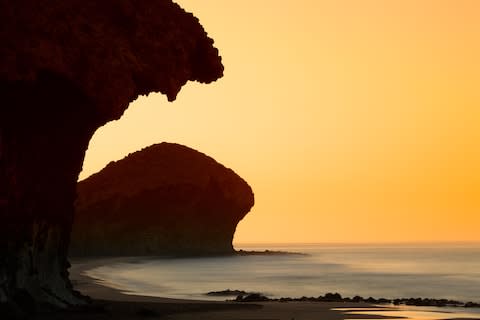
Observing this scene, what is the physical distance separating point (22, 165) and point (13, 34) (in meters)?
3.75

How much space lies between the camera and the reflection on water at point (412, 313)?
2420 centimetres

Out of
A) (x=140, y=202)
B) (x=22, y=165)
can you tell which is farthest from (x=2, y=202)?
(x=140, y=202)

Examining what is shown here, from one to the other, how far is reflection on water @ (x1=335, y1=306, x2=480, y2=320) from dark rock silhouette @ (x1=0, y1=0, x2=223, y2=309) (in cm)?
873

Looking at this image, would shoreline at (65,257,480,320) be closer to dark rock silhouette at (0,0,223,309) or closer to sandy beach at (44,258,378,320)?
sandy beach at (44,258,378,320)

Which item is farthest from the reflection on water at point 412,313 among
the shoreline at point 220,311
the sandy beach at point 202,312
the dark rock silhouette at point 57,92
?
the dark rock silhouette at point 57,92

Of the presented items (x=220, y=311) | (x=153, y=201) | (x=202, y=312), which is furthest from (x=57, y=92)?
(x=153, y=201)

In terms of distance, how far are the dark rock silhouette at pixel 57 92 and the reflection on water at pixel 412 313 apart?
8731 mm

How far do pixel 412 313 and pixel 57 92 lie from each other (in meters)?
13.6

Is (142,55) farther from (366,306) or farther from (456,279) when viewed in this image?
(456,279)

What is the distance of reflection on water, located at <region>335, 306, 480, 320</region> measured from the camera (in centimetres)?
2420

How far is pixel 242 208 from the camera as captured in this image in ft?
436

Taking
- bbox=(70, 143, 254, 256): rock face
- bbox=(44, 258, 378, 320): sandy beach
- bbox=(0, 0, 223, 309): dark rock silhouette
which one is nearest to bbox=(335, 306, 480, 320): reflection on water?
bbox=(44, 258, 378, 320): sandy beach

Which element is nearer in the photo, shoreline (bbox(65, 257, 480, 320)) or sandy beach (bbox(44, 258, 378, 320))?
sandy beach (bbox(44, 258, 378, 320))

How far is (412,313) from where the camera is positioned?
2603 centimetres
